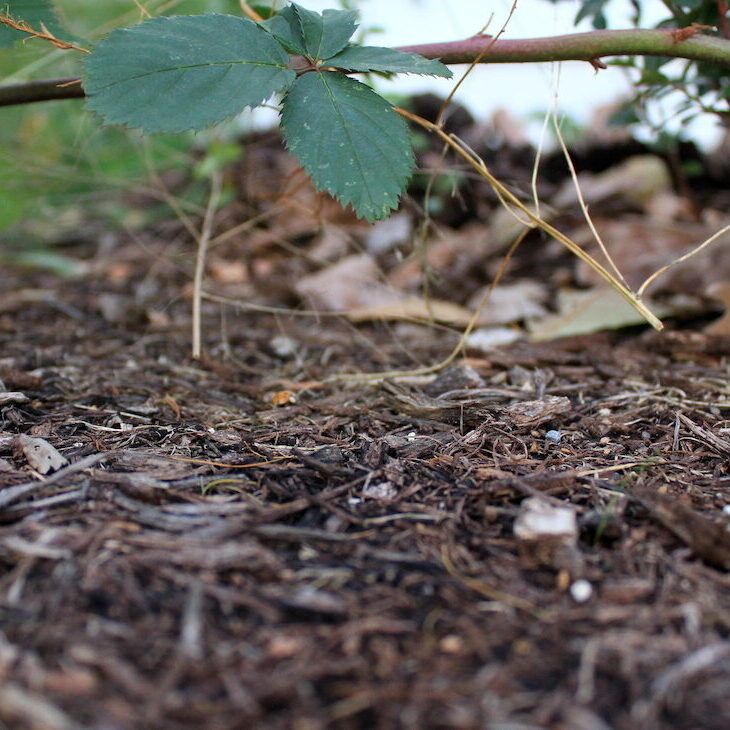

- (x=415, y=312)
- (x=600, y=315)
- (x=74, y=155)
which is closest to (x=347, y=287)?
(x=415, y=312)

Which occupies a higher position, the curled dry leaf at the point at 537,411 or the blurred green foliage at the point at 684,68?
the blurred green foliage at the point at 684,68

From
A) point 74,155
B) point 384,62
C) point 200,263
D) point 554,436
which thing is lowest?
point 554,436

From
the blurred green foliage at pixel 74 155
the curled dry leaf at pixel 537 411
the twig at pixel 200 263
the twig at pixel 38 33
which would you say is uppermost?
the twig at pixel 38 33

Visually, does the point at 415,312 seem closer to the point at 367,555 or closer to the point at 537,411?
the point at 537,411

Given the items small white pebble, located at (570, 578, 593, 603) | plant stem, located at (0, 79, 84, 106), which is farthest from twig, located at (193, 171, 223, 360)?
small white pebble, located at (570, 578, 593, 603)

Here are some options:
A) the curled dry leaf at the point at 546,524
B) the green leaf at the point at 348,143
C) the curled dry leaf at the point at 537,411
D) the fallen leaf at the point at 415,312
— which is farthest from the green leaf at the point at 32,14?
the curled dry leaf at the point at 546,524

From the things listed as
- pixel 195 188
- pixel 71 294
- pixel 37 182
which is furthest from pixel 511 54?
pixel 37 182

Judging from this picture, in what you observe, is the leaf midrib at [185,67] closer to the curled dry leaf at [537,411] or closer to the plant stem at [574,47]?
the plant stem at [574,47]

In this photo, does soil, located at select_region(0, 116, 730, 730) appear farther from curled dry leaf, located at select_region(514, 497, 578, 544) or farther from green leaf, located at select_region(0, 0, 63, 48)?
green leaf, located at select_region(0, 0, 63, 48)
